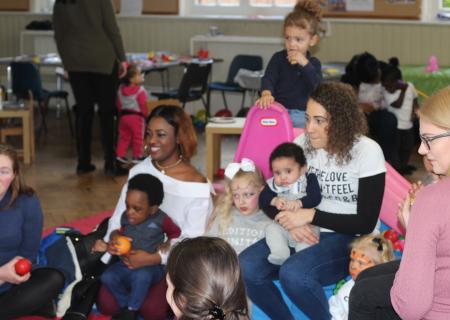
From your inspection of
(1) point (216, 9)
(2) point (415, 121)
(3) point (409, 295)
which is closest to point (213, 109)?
(1) point (216, 9)

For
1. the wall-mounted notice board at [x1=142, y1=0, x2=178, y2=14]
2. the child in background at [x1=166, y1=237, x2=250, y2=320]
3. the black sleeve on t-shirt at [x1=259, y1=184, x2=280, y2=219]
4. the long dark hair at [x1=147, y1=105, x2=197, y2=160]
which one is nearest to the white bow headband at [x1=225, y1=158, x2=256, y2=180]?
the black sleeve on t-shirt at [x1=259, y1=184, x2=280, y2=219]

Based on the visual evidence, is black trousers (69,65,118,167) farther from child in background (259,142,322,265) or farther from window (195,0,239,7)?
window (195,0,239,7)

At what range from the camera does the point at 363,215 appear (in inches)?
123

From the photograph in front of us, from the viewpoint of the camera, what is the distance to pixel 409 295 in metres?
2.06

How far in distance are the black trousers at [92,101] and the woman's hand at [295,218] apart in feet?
10.9

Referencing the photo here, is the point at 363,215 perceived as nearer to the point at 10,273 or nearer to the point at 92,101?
the point at 10,273

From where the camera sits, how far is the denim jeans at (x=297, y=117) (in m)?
4.13

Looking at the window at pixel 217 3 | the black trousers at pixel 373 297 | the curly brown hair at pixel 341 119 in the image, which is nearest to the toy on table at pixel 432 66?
the window at pixel 217 3

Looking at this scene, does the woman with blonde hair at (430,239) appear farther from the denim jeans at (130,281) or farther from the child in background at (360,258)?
the denim jeans at (130,281)

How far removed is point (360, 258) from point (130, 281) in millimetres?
1013

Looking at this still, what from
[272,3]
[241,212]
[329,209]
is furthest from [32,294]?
[272,3]

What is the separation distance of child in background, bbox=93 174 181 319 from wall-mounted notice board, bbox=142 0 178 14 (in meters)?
6.61

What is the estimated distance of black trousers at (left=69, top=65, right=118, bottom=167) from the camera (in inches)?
246

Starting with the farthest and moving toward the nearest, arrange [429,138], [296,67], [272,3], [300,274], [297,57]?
[272,3]
[296,67]
[297,57]
[300,274]
[429,138]
